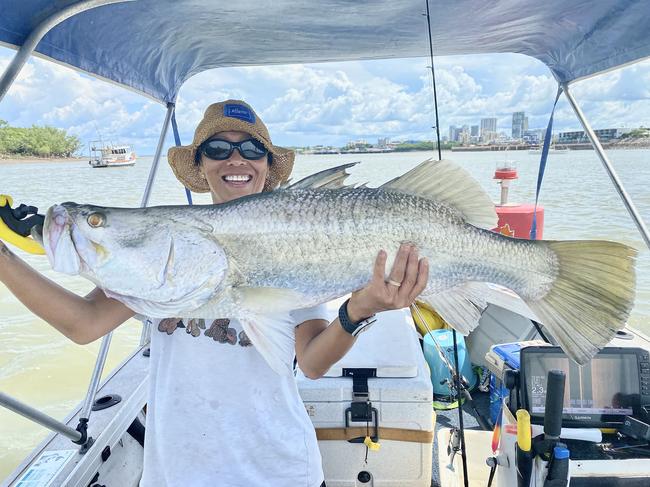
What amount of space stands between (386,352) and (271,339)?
157cm

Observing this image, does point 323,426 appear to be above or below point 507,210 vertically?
below

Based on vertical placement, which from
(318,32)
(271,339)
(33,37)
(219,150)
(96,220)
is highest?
(318,32)

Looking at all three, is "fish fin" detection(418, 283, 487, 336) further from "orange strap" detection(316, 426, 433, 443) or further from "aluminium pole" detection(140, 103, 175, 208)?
"aluminium pole" detection(140, 103, 175, 208)

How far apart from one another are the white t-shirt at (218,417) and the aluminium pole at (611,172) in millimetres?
2561

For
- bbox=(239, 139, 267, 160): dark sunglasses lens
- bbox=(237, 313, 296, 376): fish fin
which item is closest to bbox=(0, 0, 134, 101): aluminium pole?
bbox=(239, 139, 267, 160): dark sunglasses lens

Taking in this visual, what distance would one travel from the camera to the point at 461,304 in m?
1.79

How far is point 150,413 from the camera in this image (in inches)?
72.6

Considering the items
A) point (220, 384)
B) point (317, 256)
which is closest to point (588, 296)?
point (317, 256)

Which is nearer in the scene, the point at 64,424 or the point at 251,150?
the point at 251,150

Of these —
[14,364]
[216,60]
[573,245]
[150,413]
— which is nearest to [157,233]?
[150,413]

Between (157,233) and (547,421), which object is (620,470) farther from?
(157,233)

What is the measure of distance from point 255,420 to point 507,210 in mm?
5058

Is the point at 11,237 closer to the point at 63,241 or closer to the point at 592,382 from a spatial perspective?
the point at 63,241

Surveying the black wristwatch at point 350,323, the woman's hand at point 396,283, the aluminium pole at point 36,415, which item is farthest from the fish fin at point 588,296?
the aluminium pole at point 36,415
